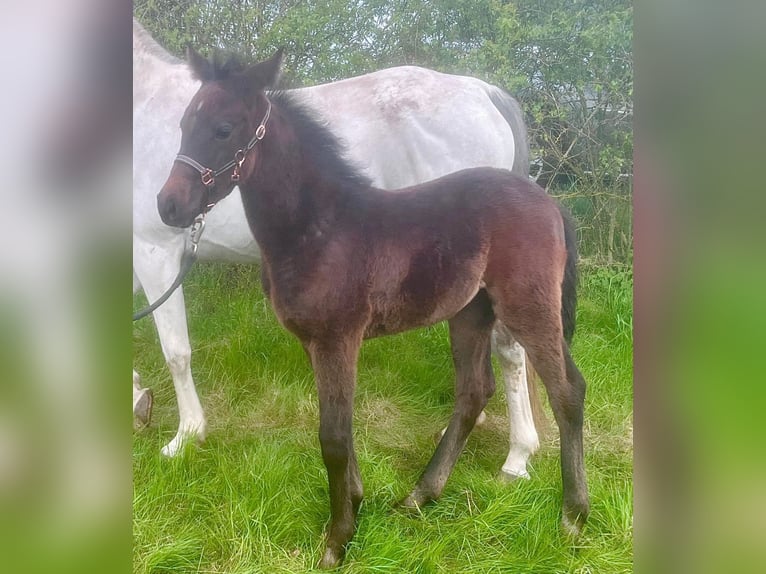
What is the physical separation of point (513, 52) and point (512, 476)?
1.19 metres

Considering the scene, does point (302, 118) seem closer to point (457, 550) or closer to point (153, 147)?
point (153, 147)

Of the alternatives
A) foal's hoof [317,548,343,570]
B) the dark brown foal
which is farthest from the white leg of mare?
foal's hoof [317,548,343,570]

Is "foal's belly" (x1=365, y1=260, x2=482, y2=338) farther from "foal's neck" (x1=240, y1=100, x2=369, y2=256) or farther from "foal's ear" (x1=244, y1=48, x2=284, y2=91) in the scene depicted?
"foal's ear" (x1=244, y1=48, x2=284, y2=91)

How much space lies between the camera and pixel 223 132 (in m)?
1.39

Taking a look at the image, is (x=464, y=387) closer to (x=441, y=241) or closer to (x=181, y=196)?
(x=441, y=241)

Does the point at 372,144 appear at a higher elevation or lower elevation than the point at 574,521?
higher

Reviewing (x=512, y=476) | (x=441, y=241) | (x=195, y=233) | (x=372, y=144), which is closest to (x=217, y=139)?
(x=195, y=233)

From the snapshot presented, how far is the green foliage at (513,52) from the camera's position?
1617 millimetres

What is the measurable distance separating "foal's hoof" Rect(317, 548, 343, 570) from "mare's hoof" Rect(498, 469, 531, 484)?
1.61 feet

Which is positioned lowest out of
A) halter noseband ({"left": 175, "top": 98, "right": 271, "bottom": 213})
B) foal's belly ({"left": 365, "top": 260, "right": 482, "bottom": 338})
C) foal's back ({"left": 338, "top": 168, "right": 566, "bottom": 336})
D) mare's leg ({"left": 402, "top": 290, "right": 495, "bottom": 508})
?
mare's leg ({"left": 402, "top": 290, "right": 495, "bottom": 508})

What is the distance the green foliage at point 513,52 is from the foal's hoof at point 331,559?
1050mm

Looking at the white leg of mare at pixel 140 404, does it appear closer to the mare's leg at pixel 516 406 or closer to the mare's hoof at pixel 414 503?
the mare's hoof at pixel 414 503

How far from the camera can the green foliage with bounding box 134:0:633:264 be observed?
1617 millimetres
